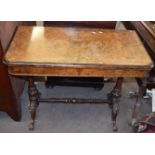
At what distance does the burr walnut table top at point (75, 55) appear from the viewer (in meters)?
1.36

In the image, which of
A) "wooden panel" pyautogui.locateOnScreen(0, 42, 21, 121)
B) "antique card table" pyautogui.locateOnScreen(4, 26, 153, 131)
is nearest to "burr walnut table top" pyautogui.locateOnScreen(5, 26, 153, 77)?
"antique card table" pyautogui.locateOnScreen(4, 26, 153, 131)

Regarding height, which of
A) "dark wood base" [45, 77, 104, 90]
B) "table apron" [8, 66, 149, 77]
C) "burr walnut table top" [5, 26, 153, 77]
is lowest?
"dark wood base" [45, 77, 104, 90]

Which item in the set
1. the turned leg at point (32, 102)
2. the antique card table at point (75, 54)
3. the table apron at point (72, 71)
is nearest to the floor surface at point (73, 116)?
the turned leg at point (32, 102)

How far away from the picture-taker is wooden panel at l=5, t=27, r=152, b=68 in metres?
1.38

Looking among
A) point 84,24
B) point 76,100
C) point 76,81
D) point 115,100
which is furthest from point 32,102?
point 84,24

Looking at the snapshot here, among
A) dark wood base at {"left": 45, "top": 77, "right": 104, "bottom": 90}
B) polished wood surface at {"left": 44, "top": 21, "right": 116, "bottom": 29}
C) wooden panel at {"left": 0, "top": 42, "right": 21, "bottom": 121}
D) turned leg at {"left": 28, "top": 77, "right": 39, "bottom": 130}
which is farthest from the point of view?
dark wood base at {"left": 45, "top": 77, "right": 104, "bottom": 90}

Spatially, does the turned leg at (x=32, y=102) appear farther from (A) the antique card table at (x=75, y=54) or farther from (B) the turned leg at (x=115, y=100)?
(B) the turned leg at (x=115, y=100)

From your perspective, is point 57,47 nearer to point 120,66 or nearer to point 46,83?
point 120,66

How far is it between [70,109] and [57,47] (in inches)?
30.8

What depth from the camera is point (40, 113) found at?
2002mm

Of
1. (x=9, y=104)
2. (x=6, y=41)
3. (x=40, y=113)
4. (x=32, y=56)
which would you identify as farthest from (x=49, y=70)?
(x=40, y=113)

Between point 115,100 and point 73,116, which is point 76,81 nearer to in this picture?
point 73,116

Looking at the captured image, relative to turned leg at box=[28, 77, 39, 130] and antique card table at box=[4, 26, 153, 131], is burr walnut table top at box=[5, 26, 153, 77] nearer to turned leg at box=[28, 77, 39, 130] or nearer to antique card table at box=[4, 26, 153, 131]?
antique card table at box=[4, 26, 153, 131]

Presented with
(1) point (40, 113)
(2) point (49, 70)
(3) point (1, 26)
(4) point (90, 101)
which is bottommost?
(1) point (40, 113)
